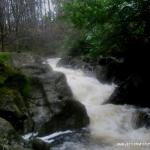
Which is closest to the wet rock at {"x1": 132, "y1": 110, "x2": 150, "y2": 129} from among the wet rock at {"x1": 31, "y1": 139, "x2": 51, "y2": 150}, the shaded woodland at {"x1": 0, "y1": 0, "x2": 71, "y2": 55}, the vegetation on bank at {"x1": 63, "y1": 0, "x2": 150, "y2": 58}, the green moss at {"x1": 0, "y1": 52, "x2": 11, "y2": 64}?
the vegetation on bank at {"x1": 63, "y1": 0, "x2": 150, "y2": 58}

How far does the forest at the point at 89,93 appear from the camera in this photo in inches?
347

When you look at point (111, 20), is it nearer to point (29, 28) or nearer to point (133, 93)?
point (133, 93)

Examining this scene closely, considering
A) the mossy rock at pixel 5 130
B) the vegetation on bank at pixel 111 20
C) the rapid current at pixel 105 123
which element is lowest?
the rapid current at pixel 105 123

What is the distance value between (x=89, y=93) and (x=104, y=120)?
302cm

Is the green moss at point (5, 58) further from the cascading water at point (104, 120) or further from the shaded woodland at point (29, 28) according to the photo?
the shaded woodland at point (29, 28)

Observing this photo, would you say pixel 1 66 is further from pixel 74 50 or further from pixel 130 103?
pixel 74 50

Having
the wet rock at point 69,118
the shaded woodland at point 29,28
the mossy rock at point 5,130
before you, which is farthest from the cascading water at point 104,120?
the shaded woodland at point 29,28

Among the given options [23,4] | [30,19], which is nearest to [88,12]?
[23,4]

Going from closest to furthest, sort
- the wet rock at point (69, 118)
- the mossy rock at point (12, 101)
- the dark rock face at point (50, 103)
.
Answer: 1. the mossy rock at point (12, 101)
2. the dark rock face at point (50, 103)
3. the wet rock at point (69, 118)

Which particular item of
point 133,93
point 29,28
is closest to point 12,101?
point 133,93

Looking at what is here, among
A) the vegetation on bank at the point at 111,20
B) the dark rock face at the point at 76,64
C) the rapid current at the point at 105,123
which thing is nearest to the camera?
the rapid current at the point at 105,123

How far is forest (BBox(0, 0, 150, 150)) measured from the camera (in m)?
8.82

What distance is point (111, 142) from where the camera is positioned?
8.91 meters

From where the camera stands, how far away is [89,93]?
13656 millimetres
